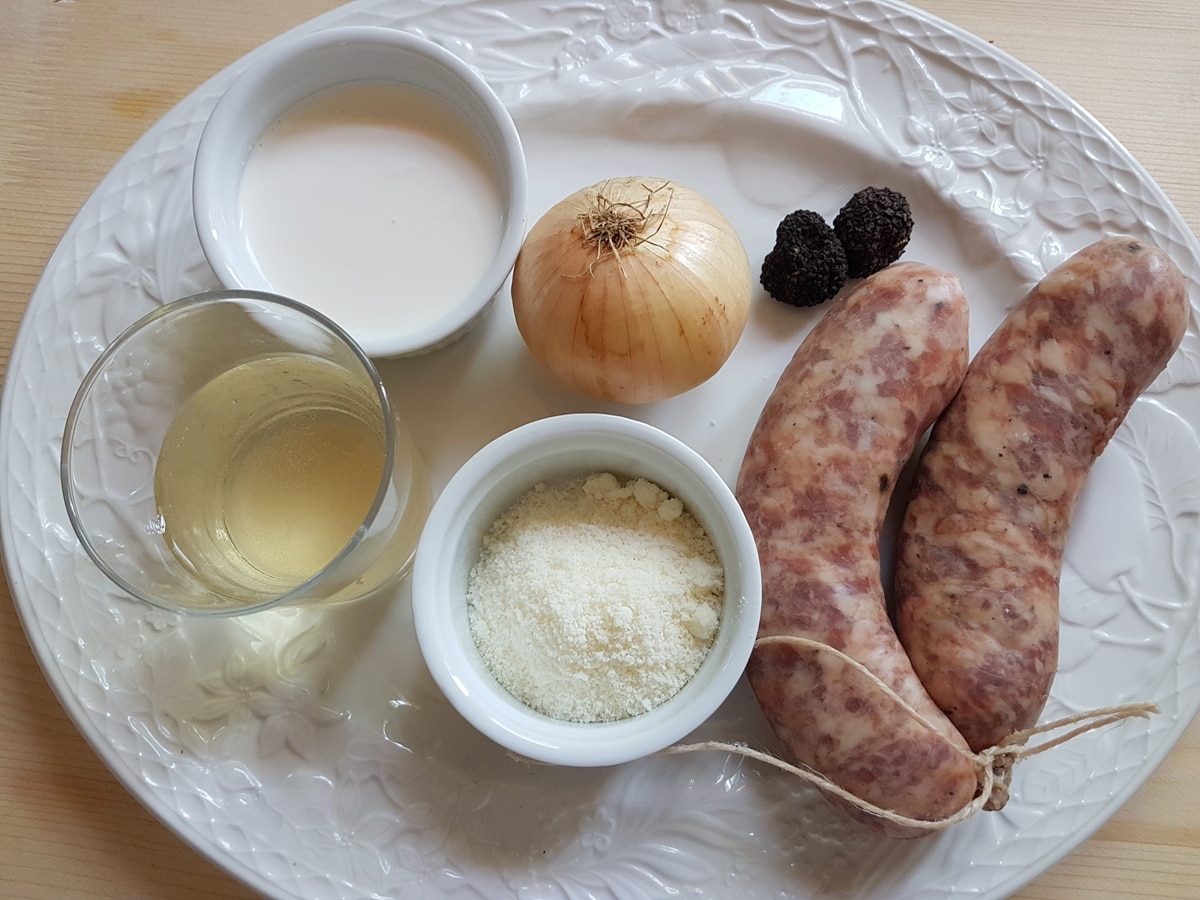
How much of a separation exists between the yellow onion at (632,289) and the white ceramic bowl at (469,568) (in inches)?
3.9

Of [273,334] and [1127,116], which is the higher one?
[1127,116]

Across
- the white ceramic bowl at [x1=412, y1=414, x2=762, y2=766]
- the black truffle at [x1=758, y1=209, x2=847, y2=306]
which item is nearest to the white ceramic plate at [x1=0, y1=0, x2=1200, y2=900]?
the black truffle at [x1=758, y1=209, x2=847, y2=306]

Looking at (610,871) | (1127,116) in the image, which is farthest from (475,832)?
(1127,116)

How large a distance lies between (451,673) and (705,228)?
567mm

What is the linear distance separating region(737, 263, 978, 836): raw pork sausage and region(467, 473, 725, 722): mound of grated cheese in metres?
0.10

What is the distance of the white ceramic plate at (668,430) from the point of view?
985 millimetres

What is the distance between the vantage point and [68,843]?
1.03 meters

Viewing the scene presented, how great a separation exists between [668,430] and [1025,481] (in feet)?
1.38

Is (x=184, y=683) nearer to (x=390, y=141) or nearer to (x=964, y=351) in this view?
(x=390, y=141)

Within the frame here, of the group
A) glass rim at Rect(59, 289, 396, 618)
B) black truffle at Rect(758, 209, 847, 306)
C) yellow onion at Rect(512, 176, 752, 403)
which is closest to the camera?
glass rim at Rect(59, 289, 396, 618)

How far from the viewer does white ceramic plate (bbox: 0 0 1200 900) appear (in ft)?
3.23

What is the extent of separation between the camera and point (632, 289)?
0.92 metres

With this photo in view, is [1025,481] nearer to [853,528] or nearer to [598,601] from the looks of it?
[853,528]

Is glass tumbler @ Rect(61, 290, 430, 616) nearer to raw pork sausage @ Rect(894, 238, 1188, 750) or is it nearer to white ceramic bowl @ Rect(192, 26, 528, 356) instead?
white ceramic bowl @ Rect(192, 26, 528, 356)
